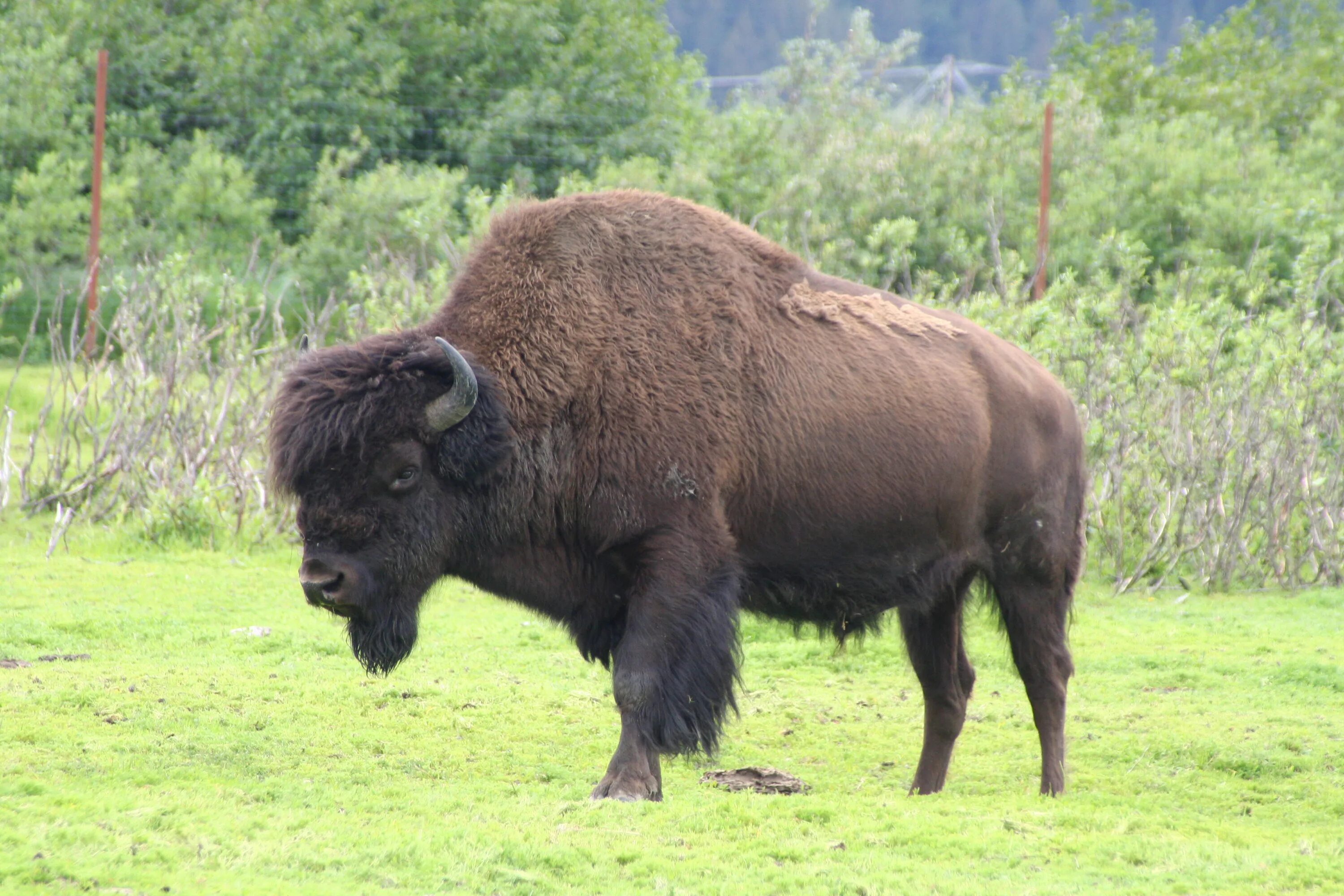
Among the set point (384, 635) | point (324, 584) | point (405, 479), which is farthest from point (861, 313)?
point (324, 584)

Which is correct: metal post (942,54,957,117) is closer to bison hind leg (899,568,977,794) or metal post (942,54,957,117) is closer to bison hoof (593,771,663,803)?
bison hind leg (899,568,977,794)

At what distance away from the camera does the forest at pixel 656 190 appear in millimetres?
10961

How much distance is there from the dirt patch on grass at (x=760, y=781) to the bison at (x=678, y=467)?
0.36 metres

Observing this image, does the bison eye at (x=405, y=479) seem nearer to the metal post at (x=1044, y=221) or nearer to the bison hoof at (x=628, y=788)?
the bison hoof at (x=628, y=788)

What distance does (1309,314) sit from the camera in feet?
36.2

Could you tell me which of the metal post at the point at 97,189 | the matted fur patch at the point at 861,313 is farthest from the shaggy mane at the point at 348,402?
the metal post at the point at 97,189

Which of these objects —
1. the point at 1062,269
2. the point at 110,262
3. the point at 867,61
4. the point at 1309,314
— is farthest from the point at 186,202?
the point at 867,61

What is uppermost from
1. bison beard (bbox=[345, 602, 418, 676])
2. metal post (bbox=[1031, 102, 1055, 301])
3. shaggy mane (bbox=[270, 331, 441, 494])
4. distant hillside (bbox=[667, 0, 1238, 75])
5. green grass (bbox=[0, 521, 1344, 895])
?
distant hillside (bbox=[667, 0, 1238, 75])

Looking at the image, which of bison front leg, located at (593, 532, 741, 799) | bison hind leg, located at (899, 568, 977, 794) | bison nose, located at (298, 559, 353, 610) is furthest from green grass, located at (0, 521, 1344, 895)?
A: bison nose, located at (298, 559, 353, 610)

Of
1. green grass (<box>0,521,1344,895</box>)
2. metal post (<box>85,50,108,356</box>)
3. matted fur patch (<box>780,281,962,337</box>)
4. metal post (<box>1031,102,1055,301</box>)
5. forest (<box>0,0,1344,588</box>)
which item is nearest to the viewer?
green grass (<box>0,521,1344,895</box>)

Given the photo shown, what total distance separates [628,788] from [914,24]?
82.8m

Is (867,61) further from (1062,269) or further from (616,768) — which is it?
(616,768)

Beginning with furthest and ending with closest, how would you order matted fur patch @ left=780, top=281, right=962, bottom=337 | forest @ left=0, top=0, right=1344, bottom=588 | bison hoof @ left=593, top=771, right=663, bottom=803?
1. forest @ left=0, top=0, right=1344, bottom=588
2. matted fur patch @ left=780, top=281, right=962, bottom=337
3. bison hoof @ left=593, top=771, right=663, bottom=803

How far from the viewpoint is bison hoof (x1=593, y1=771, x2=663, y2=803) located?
16.5 feet
